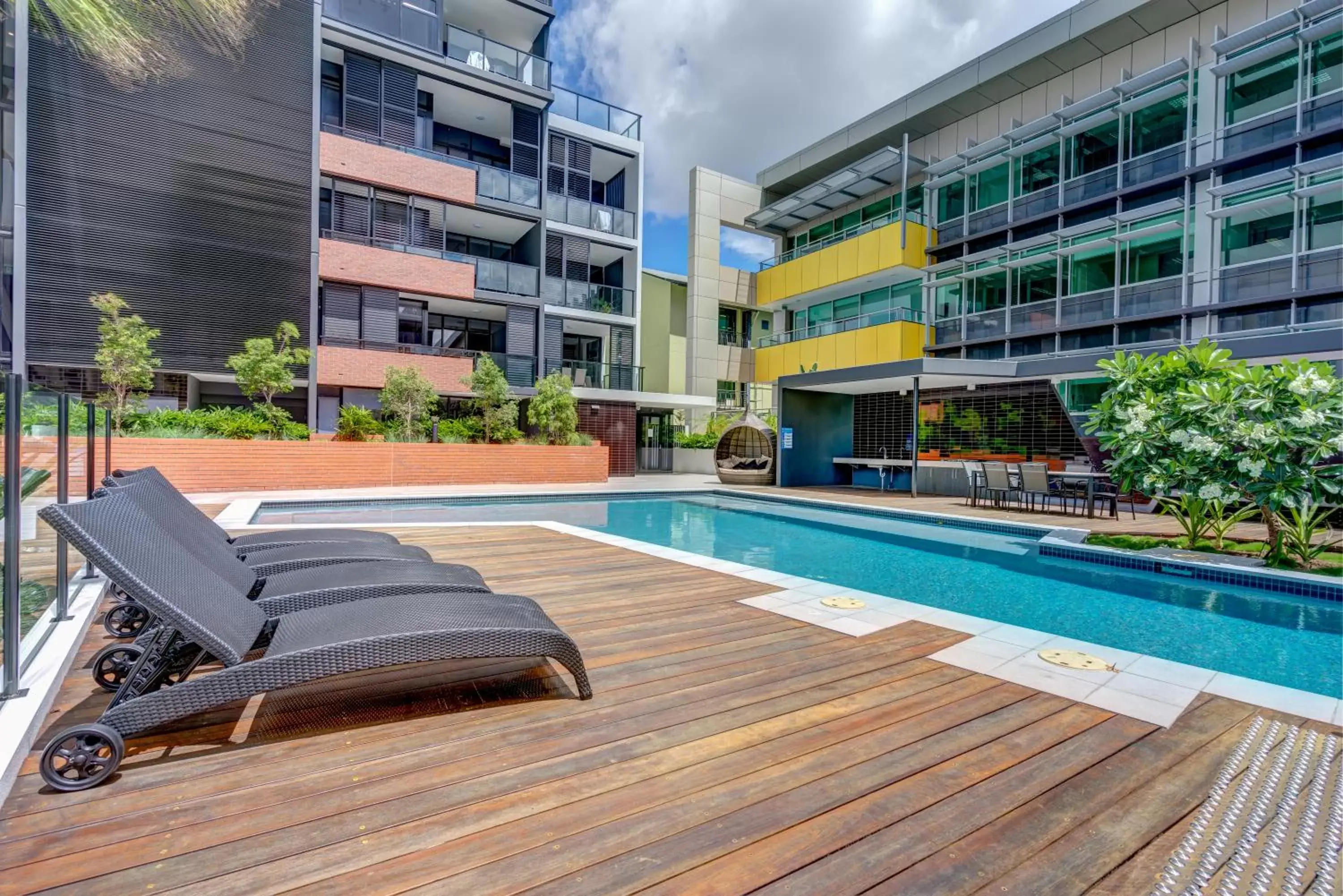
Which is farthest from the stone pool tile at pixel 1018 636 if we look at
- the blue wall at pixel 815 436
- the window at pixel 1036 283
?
the window at pixel 1036 283

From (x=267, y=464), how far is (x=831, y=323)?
16557 mm

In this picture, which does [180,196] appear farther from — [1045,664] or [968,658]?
[1045,664]

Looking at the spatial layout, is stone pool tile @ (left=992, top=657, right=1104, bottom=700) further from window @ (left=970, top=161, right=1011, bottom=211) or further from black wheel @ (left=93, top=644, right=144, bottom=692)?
window @ (left=970, top=161, right=1011, bottom=211)

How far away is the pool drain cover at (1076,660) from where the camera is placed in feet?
11.3

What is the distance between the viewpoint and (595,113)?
2239 cm

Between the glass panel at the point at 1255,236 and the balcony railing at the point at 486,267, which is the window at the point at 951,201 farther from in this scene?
the balcony railing at the point at 486,267

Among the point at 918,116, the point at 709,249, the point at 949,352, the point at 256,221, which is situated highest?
the point at 918,116

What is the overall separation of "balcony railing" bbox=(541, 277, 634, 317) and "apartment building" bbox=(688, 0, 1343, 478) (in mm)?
5962

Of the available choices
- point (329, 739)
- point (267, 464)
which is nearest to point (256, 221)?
point (267, 464)

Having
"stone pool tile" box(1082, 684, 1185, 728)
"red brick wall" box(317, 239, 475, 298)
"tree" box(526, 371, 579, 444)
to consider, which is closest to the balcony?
"tree" box(526, 371, 579, 444)

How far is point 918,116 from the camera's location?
20.4m

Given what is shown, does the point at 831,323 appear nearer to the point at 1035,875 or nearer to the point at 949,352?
Answer: the point at 949,352

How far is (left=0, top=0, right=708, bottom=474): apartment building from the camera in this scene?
590 inches

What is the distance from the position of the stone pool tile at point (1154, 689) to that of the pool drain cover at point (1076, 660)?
111 millimetres
